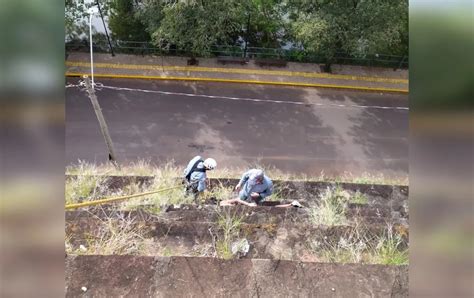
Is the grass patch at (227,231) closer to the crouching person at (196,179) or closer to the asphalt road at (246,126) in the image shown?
the crouching person at (196,179)

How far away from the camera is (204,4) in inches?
467

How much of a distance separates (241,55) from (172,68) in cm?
261

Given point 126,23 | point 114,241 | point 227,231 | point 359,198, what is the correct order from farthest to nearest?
point 126,23, point 359,198, point 227,231, point 114,241

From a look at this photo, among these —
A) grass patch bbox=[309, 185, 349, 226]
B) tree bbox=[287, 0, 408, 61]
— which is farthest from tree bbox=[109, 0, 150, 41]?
grass patch bbox=[309, 185, 349, 226]

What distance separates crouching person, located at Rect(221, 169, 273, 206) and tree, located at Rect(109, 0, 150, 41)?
9541 millimetres

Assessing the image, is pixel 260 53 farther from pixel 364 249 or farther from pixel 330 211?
pixel 364 249

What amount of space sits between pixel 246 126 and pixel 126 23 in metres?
5.97

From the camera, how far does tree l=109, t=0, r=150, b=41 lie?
13.8 metres

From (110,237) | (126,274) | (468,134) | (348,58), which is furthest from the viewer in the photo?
(348,58)

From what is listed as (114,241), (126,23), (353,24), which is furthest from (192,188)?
(126,23)

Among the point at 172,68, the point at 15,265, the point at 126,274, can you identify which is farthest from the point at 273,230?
the point at 172,68

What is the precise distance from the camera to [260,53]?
1463 centimetres

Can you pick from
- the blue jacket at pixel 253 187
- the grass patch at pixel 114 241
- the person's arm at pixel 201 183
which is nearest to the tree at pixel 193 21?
the person's arm at pixel 201 183

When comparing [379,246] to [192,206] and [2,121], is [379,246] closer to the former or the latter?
[192,206]
